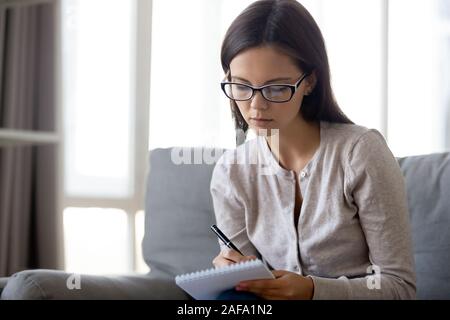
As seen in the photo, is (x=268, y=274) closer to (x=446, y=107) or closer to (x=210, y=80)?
(x=210, y=80)

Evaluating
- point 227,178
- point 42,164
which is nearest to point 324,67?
point 227,178

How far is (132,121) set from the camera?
1421mm

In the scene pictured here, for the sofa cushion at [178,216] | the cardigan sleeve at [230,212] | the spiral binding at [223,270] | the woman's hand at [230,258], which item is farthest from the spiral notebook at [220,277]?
the sofa cushion at [178,216]

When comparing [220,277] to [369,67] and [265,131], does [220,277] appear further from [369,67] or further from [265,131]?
[369,67]

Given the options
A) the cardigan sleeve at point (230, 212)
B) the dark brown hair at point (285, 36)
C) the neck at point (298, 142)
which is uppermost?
the dark brown hair at point (285, 36)

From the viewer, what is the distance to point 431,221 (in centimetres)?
122

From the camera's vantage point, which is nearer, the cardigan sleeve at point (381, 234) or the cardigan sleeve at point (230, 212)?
the cardigan sleeve at point (381, 234)

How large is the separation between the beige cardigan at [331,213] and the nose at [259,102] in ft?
0.48

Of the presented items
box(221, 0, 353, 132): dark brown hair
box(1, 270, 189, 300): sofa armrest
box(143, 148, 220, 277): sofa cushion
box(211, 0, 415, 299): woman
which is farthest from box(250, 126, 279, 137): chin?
box(1, 270, 189, 300): sofa armrest

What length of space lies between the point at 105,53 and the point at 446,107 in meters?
0.77

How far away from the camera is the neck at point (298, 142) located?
1.17 metres

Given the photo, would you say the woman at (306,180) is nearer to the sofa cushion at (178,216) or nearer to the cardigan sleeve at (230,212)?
the cardigan sleeve at (230,212)

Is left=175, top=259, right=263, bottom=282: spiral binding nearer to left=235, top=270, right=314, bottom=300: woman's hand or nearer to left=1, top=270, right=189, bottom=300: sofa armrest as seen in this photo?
left=235, top=270, right=314, bottom=300: woman's hand

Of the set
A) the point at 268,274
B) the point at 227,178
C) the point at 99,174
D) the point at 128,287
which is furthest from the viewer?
the point at 99,174
